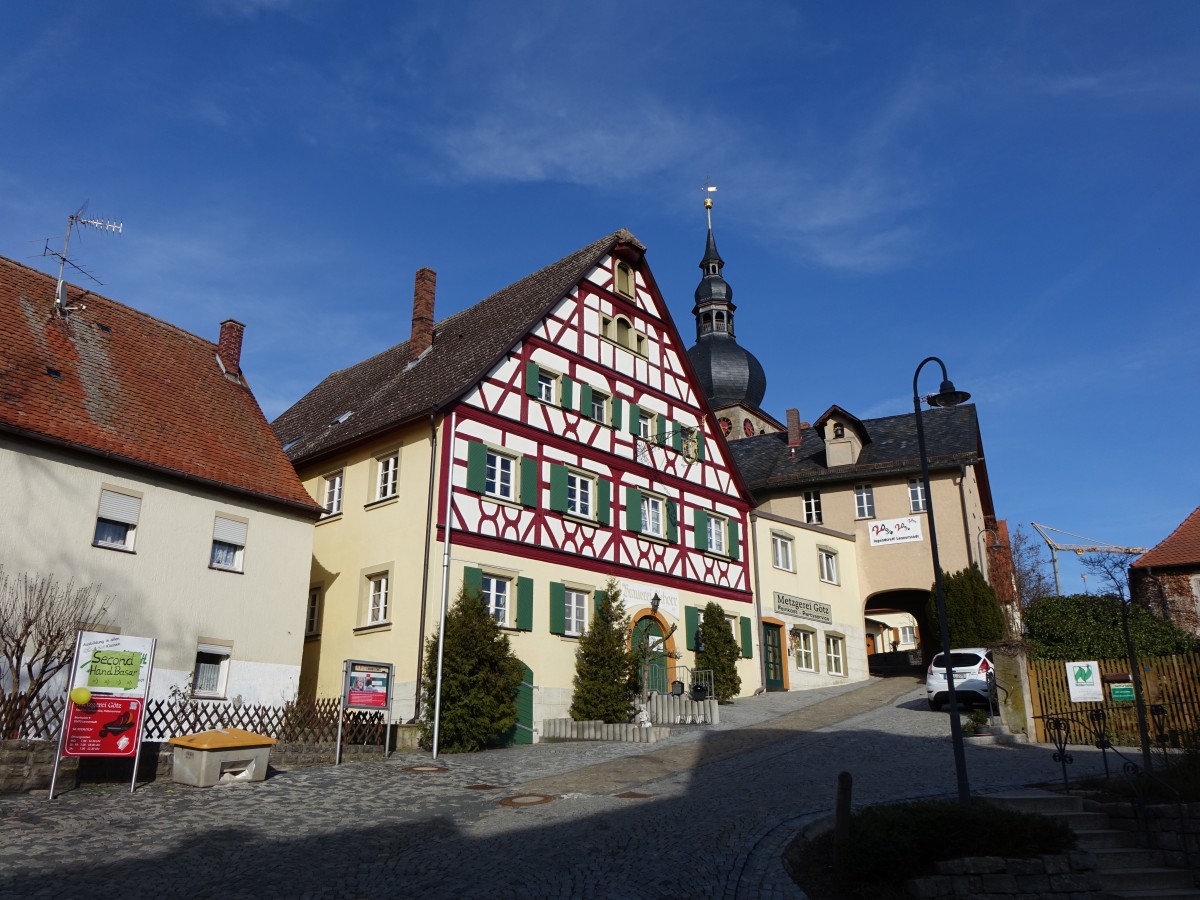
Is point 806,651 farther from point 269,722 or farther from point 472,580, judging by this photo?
point 269,722

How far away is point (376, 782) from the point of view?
16109 mm

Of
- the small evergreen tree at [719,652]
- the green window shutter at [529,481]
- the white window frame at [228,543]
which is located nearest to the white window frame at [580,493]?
the green window shutter at [529,481]

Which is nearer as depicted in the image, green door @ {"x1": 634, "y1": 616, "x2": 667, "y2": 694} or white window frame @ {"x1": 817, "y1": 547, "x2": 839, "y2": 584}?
green door @ {"x1": 634, "y1": 616, "x2": 667, "y2": 694}

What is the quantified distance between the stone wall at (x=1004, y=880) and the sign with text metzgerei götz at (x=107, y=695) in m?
10.5

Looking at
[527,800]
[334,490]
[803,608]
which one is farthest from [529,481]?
[803,608]

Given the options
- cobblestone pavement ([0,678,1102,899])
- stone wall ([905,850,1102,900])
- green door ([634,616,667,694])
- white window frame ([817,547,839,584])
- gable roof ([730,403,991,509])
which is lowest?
stone wall ([905,850,1102,900])

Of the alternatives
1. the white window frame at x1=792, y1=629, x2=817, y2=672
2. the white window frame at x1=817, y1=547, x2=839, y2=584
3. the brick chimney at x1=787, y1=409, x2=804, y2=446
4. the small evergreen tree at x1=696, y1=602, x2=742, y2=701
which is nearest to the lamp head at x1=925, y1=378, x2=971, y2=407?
the small evergreen tree at x1=696, y1=602, x2=742, y2=701

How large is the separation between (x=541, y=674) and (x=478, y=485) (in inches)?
177

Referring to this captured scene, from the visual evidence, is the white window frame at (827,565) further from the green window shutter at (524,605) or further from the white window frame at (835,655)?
the green window shutter at (524,605)

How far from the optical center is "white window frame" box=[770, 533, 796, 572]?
114 ft

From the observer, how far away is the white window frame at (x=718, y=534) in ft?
105

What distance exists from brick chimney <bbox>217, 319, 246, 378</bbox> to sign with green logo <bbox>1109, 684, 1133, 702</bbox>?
20.3 meters

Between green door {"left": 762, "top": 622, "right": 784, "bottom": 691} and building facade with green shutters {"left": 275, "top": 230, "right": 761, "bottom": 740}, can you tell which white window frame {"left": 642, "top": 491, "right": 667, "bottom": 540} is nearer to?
building facade with green shutters {"left": 275, "top": 230, "right": 761, "bottom": 740}

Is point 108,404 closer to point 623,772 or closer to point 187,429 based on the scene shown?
point 187,429
